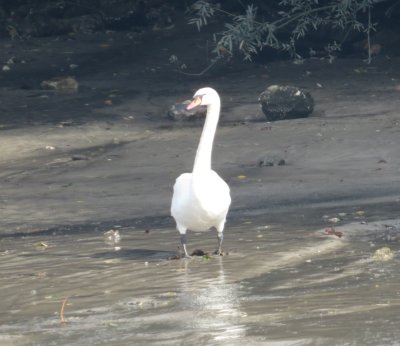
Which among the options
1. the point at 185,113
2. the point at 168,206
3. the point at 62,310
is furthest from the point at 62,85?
the point at 62,310

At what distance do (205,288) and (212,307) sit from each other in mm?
647

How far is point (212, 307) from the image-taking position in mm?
6715

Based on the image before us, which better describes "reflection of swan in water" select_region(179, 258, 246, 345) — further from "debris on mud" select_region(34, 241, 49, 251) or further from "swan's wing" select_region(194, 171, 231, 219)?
"debris on mud" select_region(34, 241, 49, 251)

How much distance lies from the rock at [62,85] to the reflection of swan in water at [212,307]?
11288mm

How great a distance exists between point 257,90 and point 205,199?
32.5 feet

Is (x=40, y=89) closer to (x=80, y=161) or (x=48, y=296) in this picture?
(x=80, y=161)

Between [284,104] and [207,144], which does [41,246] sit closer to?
[207,144]

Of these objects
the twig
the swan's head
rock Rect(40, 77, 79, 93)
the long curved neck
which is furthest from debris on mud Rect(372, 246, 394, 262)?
rock Rect(40, 77, 79, 93)

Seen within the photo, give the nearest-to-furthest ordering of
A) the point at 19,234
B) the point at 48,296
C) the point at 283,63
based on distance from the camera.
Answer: the point at 48,296
the point at 19,234
the point at 283,63

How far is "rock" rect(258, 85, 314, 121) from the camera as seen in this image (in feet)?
51.3

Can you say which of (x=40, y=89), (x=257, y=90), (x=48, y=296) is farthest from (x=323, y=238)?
(x=40, y=89)

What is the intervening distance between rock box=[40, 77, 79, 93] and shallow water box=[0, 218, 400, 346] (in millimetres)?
9114

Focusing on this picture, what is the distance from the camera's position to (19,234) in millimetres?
10312

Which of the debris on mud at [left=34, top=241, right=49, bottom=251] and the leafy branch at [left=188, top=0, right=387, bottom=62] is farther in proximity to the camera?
the leafy branch at [left=188, top=0, right=387, bottom=62]
